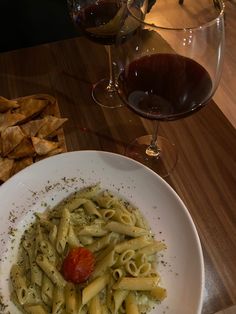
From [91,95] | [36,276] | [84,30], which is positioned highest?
[84,30]

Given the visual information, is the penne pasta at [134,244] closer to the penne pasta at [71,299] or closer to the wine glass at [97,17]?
the penne pasta at [71,299]

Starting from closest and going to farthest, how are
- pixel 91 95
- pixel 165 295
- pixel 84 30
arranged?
pixel 165 295, pixel 84 30, pixel 91 95

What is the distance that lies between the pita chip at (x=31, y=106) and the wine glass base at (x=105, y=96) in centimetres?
18

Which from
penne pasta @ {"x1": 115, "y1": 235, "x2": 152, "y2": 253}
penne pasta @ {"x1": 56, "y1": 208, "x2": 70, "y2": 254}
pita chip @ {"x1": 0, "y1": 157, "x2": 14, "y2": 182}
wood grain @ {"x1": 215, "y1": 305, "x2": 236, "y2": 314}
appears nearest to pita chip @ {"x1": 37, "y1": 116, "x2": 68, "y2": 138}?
pita chip @ {"x1": 0, "y1": 157, "x2": 14, "y2": 182}

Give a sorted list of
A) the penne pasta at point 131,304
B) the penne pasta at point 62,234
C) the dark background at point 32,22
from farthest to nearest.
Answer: the dark background at point 32,22, the penne pasta at point 62,234, the penne pasta at point 131,304

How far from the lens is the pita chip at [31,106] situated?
1142mm

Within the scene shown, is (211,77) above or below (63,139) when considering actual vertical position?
above

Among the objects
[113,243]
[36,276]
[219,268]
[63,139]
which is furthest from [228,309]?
[63,139]

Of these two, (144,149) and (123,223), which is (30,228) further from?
(144,149)

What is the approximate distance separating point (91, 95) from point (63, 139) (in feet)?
0.75

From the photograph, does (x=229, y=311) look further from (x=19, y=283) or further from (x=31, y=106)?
(x=31, y=106)

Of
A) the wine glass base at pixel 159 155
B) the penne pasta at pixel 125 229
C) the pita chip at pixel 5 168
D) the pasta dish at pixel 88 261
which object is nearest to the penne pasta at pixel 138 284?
the pasta dish at pixel 88 261

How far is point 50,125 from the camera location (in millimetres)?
1097

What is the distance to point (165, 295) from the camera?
29.7 inches
